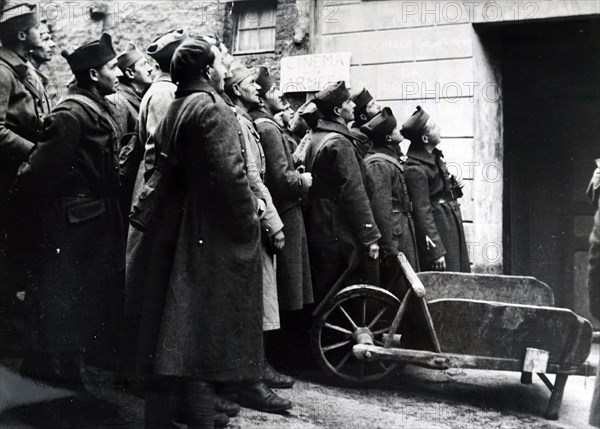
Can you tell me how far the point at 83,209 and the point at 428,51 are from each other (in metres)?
3.59

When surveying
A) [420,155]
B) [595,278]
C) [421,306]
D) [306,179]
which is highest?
[420,155]

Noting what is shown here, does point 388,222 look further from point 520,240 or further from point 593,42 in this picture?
point 593,42

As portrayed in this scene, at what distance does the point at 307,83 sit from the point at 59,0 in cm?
210

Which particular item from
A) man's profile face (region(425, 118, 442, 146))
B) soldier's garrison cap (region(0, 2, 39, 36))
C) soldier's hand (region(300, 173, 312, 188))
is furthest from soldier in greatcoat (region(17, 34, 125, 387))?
man's profile face (region(425, 118, 442, 146))

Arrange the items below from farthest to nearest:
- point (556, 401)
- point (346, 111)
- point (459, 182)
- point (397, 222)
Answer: point (459, 182) → point (397, 222) → point (346, 111) → point (556, 401)

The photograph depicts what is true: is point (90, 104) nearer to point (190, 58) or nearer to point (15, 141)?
point (15, 141)

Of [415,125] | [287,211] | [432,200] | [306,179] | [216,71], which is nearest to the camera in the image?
[216,71]

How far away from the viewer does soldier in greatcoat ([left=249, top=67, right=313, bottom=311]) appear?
4340 mm

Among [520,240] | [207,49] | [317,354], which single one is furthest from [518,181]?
[207,49]

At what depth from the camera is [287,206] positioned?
4.53 m

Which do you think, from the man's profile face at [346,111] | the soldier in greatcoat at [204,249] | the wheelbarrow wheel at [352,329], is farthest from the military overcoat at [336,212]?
the soldier in greatcoat at [204,249]

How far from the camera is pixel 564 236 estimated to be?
6.79 m

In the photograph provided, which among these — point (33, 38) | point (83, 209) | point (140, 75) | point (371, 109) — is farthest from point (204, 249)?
point (371, 109)

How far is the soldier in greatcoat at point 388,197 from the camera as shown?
5043 millimetres
